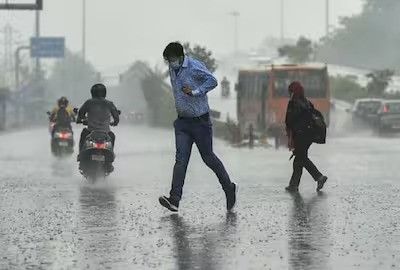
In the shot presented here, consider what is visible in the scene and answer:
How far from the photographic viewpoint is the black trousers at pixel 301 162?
49.0 feet

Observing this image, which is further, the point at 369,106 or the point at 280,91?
the point at 369,106

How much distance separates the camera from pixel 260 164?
21891 millimetres

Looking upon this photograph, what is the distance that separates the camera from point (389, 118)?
44.2m

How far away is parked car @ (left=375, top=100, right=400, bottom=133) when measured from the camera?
Result: 4409 centimetres

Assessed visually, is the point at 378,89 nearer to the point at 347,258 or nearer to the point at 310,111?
the point at 310,111

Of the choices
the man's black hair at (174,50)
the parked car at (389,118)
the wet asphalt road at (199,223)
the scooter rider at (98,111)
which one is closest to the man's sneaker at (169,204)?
the wet asphalt road at (199,223)

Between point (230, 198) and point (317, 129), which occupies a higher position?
point (317, 129)

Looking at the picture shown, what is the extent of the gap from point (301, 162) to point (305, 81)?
2812 cm

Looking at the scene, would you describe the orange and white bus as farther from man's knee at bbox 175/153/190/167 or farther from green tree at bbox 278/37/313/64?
green tree at bbox 278/37/313/64

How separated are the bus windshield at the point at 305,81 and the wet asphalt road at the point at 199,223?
23706 millimetres

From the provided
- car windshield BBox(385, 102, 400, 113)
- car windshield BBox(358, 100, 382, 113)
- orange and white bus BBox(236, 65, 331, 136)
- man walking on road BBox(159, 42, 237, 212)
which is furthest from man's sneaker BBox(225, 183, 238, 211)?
car windshield BBox(358, 100, 382, 113)

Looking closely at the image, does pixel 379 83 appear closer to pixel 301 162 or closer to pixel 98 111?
pixel 98 111

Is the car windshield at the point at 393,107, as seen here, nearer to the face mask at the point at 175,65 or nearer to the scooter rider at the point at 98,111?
the scooter rider at the point at 98,111

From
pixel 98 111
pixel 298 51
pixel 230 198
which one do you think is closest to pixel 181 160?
pixel 230 198
